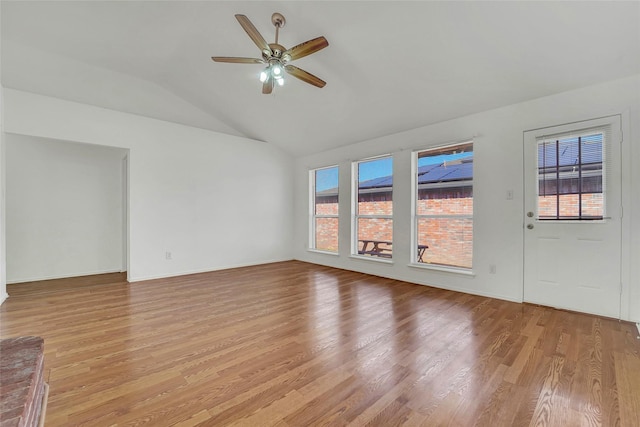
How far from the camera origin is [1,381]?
1.12 metres

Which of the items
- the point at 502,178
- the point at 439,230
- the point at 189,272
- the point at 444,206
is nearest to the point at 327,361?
the point at 439,230

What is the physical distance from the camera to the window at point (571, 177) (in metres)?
2.91

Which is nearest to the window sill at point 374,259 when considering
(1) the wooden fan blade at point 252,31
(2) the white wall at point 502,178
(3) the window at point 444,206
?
(2) the white wall at point 502,178

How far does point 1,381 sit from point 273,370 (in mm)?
1341

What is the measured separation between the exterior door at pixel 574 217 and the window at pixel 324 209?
132 inches

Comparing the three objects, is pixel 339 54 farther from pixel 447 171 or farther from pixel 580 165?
pixel 580 165

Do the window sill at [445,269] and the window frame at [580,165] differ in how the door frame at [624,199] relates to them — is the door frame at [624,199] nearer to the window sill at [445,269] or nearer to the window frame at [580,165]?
the window frame at [580,165]

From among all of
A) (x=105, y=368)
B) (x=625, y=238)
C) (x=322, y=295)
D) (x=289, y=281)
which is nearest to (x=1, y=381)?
(x=105, y=368)

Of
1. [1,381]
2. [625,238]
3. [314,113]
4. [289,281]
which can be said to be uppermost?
[314,113]

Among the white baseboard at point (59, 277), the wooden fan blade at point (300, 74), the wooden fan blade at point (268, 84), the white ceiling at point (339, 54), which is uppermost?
the white ceiling at point (339, 54)

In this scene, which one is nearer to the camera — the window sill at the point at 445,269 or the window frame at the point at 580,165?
the window frame at the point at 580,165

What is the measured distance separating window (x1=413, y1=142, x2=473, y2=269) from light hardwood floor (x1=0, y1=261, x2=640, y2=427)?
77cm

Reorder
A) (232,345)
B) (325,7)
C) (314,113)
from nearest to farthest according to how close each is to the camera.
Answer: (232,345) < (325,7) < (314,113)

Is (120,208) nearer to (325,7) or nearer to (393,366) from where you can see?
(325,7)
